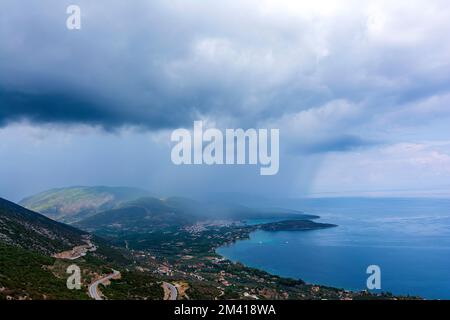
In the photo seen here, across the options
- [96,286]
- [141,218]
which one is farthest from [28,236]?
[141,218]

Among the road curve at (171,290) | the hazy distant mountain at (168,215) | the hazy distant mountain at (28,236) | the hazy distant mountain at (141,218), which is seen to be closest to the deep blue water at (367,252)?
the road curve at (171,290)

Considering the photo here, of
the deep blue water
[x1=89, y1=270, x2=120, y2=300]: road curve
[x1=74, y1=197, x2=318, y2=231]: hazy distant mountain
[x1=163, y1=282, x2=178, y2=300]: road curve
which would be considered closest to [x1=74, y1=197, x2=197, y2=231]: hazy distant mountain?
[x1=74, y1=197, x2=318, y2=231]: hazy distant mountain

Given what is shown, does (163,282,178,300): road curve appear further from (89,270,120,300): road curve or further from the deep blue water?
the deep blue water

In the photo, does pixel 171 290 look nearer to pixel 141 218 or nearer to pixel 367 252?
pixel 367 252

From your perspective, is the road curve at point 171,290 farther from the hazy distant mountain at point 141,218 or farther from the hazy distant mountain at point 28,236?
the hazy distant mountain at point 141,218

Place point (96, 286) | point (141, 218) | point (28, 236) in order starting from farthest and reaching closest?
1. point (141, 218)
2. point (28, 236)
3. point (96, 286)

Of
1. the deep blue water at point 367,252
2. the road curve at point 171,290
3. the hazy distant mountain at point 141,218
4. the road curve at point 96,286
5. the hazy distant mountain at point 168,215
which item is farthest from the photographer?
the hazy distant mountain at point 168,215
